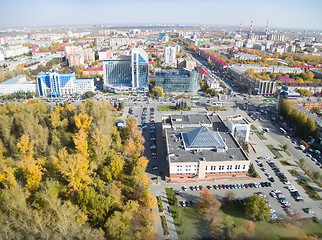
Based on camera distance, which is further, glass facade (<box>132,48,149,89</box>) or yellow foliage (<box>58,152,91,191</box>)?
glass facade (<box>132,48,149,89</box>)

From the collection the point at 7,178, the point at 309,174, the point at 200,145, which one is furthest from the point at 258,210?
the point at 7,178

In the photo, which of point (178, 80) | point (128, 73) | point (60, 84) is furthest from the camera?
point (128, 73)

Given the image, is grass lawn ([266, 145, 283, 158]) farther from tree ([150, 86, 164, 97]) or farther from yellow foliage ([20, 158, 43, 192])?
yellow foliage ([20, 158, 43, 192])

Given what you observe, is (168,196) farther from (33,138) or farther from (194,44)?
(194,44)

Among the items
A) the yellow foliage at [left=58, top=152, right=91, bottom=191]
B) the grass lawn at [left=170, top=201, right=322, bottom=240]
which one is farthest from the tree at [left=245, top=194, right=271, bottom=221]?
the yellow foliage at [left=58, top=152, right=91, bottom=191]

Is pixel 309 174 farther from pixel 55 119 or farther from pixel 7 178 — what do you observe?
pixel 55 119

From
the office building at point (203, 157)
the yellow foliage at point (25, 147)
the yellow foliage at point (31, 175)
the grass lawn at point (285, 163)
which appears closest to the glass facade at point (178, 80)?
the office building at point (203, 157)
